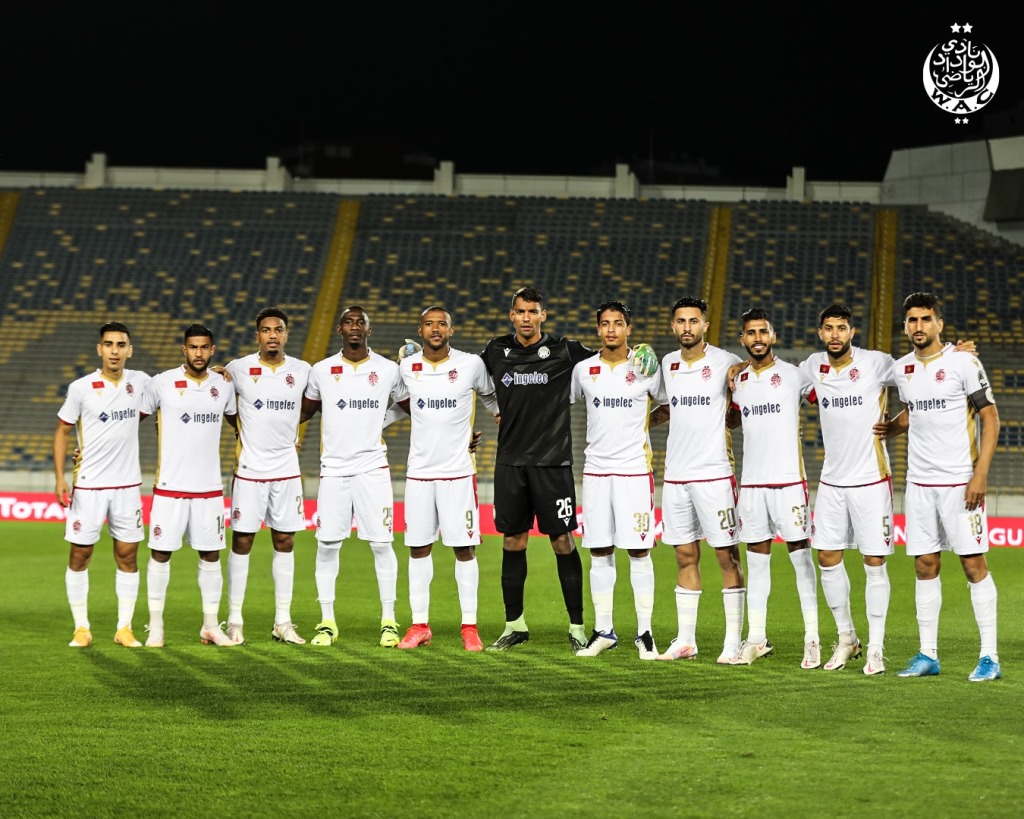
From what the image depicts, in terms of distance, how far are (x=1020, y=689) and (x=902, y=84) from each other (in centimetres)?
2884

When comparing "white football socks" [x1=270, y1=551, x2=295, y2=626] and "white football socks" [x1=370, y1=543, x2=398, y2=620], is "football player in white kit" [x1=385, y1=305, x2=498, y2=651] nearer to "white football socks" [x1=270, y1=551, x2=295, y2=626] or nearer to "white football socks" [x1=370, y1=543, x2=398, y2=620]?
"white football socks" [x1=370, y1=543, x2=398, y2=620]

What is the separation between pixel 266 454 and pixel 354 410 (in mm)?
654

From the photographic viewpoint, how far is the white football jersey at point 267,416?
7488 millimetres

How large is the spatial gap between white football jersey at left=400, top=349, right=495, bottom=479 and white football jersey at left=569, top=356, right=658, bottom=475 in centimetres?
75

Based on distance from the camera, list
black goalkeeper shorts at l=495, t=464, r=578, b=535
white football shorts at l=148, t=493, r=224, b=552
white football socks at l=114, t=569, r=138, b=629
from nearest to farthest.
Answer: black goalkeeper shorts at l=495, t=464, r=578, b=535 → white football shorts at l=148, t=493, r=224, b=552 → white football socks at l=114, t=569, r=138, b=629

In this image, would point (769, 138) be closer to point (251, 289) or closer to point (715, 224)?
point (715, 224)

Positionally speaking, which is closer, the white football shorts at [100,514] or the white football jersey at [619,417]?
the white football jersey at [619,417]

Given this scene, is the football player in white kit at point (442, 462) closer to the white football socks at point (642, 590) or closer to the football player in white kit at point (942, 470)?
the white football socks at point (642, 590)

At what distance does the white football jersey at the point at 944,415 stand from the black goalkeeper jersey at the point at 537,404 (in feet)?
6.53

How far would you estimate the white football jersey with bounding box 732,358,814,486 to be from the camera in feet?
21.9

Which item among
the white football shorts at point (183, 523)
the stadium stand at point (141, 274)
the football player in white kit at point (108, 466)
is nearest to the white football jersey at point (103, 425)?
the football player in white kit at point (108, 466)

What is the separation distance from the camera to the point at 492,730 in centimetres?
509

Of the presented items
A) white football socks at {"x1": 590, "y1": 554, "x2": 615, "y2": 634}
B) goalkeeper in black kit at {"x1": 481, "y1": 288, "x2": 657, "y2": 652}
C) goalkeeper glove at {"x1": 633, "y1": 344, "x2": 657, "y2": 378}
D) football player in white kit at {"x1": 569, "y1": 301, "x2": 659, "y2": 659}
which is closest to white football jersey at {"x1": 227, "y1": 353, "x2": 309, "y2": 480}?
goalkeeper in black kit at {"x1": 481, "y1": 288, "x2": 657, "y2": 652}

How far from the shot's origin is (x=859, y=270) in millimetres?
26484
